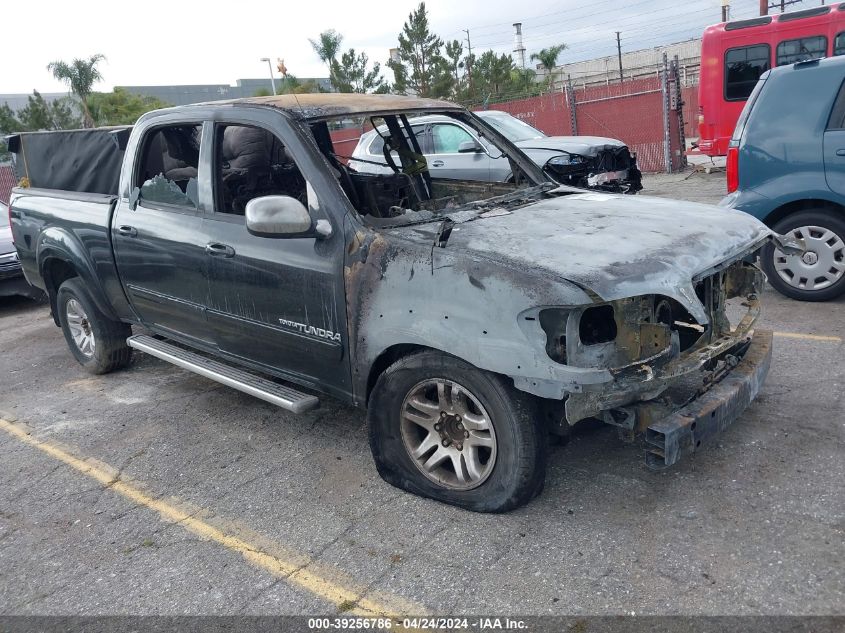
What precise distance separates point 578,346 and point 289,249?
1.62 meters

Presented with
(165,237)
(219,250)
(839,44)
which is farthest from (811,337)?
(839,44)

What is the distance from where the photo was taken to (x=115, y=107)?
5031 cm

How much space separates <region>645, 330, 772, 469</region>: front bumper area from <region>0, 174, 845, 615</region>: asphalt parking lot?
1.23ft

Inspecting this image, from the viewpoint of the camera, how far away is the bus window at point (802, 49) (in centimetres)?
1408

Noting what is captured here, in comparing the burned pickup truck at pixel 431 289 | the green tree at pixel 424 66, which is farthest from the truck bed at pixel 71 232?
the green tree at pixel 424 66

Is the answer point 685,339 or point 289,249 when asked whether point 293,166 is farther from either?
point 685,339

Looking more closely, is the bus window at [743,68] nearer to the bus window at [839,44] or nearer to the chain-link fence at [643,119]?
the bus window at [839,44]

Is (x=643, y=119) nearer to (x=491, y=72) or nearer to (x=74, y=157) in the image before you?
(x=74, y=157)

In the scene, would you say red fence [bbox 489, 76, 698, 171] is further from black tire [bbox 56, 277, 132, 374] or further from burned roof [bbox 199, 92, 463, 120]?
black tire [bbox 56, 277, 132, 374]

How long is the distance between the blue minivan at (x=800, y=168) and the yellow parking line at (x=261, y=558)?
15.3 feet

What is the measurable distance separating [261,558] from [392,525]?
1.97 feet

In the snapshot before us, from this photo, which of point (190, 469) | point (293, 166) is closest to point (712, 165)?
point (293, 166)

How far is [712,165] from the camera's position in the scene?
16.4 m

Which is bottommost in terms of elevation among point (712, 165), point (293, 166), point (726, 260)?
point (712, 165)
